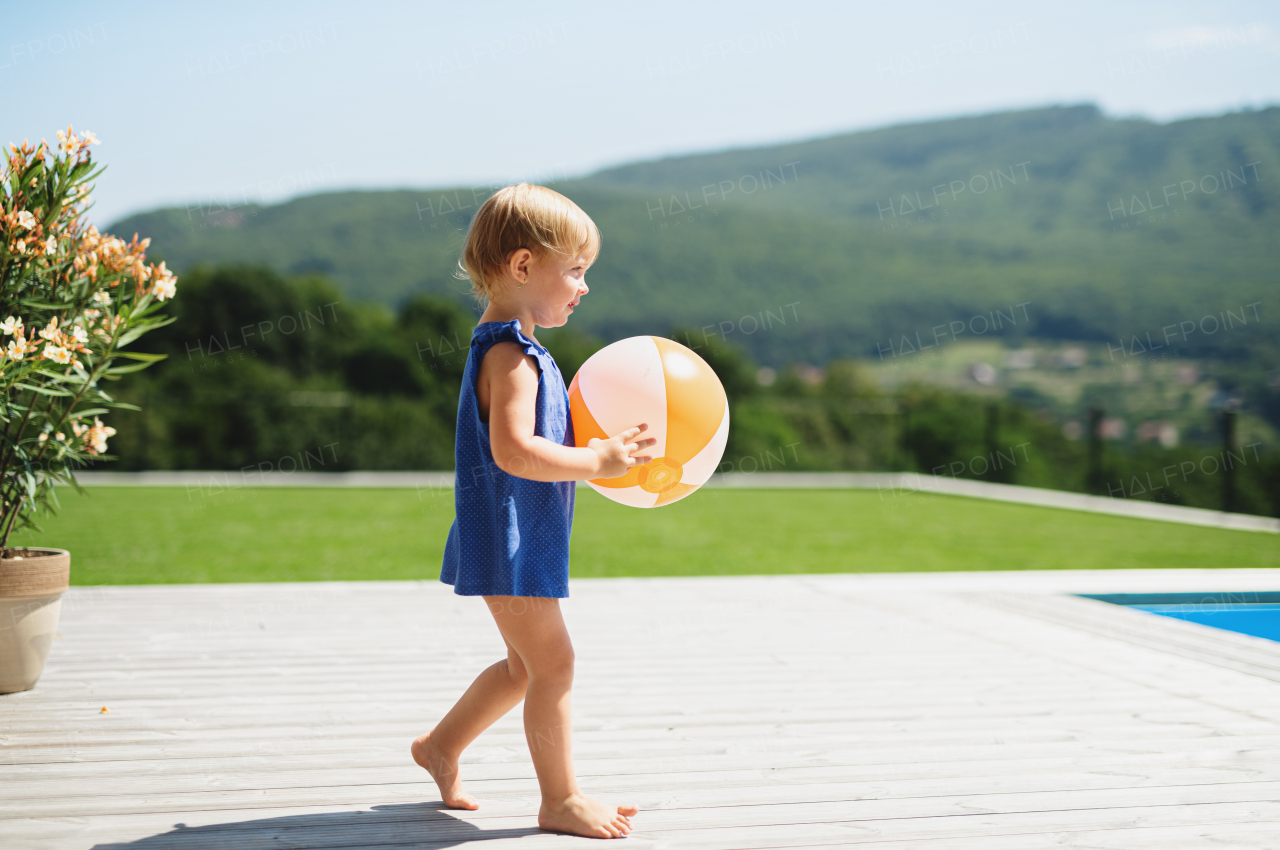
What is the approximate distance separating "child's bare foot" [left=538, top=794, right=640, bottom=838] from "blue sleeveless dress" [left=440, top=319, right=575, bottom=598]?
48 cm

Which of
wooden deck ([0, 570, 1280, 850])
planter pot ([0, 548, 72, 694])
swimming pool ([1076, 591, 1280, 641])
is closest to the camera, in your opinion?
wooden deck ([0, 570, 1280, 850])

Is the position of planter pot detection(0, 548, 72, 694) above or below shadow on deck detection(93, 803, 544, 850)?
above

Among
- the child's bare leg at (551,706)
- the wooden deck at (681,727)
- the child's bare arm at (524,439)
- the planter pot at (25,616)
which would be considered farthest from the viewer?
the planter pot at (25,616)

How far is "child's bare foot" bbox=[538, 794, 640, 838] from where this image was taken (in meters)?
1.98

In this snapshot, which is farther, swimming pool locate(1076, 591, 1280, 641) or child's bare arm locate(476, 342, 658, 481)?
swimming pool locate(1076, 591, 1280, 641)

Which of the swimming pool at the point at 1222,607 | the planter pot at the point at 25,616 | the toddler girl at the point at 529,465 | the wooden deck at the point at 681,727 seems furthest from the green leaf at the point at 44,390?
the swimming pool at the point at 1222,607

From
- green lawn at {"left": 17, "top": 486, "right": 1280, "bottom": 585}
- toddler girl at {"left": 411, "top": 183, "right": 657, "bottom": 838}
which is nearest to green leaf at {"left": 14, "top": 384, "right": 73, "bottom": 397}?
toddler girl at {"left": 411, "top": 183, "right": 657, "bottom": 838}

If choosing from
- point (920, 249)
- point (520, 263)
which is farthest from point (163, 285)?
point (920, 249)

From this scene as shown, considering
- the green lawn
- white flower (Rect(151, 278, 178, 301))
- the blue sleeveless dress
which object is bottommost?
the green lawn

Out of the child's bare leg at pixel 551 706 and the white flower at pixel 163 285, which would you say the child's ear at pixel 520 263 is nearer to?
the child's bare leg at pixel 551 706

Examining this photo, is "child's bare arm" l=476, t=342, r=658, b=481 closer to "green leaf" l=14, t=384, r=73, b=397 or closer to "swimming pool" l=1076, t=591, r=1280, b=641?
"green leaf" l=14, t=384, r=73, b=397

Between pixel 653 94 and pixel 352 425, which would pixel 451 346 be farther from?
pixel 653 94

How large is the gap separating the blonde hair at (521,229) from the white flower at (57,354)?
5.25 ft

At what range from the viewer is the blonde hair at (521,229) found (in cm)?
198
